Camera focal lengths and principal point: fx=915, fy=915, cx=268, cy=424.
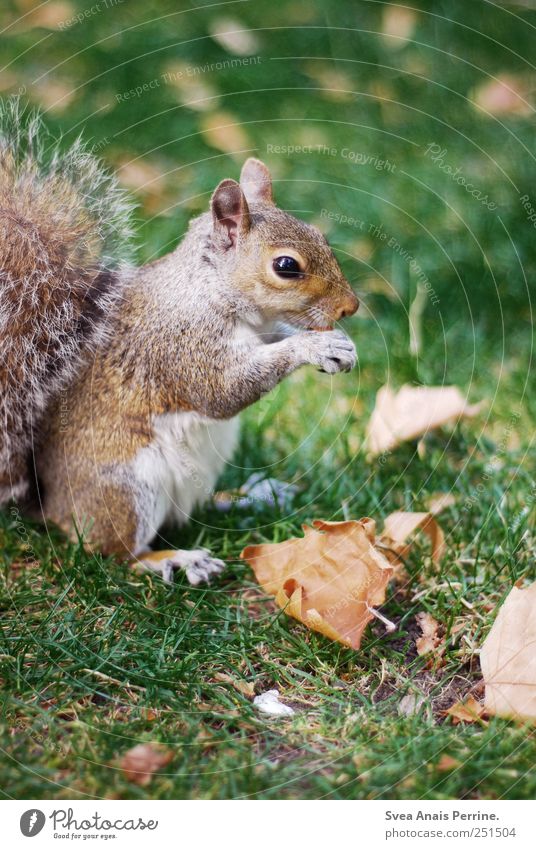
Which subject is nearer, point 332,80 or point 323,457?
point 323,457

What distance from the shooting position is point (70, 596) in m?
1.57

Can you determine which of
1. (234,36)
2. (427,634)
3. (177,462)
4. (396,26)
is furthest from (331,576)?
(396,26)

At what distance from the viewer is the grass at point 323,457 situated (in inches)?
49.5

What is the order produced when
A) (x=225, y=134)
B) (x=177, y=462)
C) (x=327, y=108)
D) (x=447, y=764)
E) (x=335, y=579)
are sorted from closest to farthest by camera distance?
(x=447, y=764), (x=335, y=579), (x=177, y=462), (x=225, y=134), (x=327, y=108)

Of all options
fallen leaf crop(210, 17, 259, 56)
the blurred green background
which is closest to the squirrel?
the blurred green background

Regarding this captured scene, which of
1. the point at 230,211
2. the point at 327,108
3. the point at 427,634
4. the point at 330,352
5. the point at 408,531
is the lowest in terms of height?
the point at 427,634

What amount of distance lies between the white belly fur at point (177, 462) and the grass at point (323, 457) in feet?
0.31

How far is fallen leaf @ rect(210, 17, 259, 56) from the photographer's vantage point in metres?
2.71

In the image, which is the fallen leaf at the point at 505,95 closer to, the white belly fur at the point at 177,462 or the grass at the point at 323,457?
the grass at the point at 323,457

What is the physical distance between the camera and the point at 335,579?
4.73 ft

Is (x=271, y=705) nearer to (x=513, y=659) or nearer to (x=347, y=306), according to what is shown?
(x=513, y=659)

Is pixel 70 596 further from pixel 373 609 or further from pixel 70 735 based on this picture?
pixel 373 609

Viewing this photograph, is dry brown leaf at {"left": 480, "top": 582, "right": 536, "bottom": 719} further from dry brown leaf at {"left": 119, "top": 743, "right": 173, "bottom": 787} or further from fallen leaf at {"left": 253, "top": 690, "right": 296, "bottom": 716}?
dry brown leaf at {"left": 119, "top": 743, "right": 173, "bottom": 787}

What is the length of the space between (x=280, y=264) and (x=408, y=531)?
20.6 inches
